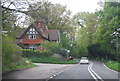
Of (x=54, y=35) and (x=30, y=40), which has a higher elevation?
(x=54, y=35)

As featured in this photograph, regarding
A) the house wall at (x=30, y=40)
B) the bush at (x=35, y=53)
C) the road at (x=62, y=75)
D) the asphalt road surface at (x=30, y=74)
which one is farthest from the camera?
the house wall at (x=30, y=40)

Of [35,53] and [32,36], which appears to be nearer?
[35,53]

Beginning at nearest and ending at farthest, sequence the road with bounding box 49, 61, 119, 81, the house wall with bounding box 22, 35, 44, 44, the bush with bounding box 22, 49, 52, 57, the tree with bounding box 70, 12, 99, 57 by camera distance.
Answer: the road with bounding box 49, 61, 119, 81 < the bush with bounding box 22, 49, 52, 57 < the house wall with bounding box 22, 35, 44, 44 < the tree with bounding box 70, 12, 99, 57

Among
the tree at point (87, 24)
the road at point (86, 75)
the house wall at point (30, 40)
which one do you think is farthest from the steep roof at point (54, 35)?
the road at point (86, 75)

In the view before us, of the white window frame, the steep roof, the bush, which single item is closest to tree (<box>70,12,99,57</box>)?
the steep roof

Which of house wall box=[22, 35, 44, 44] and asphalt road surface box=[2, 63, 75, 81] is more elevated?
house wall box=[22, 35, 44, 44]

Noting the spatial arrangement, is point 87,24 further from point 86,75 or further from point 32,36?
point 86,75

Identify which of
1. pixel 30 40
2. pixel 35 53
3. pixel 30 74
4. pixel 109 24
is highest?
pixel 109 24

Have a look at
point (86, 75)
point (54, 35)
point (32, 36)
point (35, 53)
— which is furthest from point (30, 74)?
point (54, 35)

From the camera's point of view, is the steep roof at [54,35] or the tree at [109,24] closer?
the tree at [109,24]

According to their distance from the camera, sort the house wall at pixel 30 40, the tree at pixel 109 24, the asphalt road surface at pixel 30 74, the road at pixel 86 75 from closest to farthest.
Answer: the asphalt road surface at pixel 30 74
the road at pixel 86 75
the tree at pixel 109 24
the house wall at pixel 30 40

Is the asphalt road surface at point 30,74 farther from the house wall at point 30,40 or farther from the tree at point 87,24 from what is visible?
the tree at point 87,24

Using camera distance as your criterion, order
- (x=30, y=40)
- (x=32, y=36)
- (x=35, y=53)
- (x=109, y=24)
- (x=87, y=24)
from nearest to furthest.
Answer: (x=109, y=24)
(x=35, y=53)
(x=32, y=36)
(x=30, y=40)
(x=87, y=24)

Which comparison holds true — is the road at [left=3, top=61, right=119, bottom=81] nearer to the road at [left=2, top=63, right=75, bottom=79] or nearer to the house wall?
the road at [left=2, top=63, right=75, bottom=79]
